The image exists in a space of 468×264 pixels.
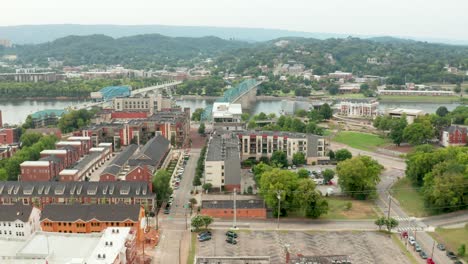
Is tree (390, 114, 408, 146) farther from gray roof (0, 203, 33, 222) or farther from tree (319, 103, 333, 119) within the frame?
gray roof (0, 203, 33, 222)

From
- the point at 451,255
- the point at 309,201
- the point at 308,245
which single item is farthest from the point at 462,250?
the point at 309,201

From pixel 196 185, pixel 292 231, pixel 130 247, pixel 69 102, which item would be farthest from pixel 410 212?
pixel 69 102

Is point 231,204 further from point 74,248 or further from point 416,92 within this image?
point 416,92

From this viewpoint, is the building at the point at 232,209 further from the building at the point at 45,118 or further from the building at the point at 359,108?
the building at the point at 359,108

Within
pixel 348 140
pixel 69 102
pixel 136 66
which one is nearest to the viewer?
pixel 348 140

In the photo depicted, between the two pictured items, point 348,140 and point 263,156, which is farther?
point 348,140

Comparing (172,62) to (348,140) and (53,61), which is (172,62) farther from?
(348,140)
